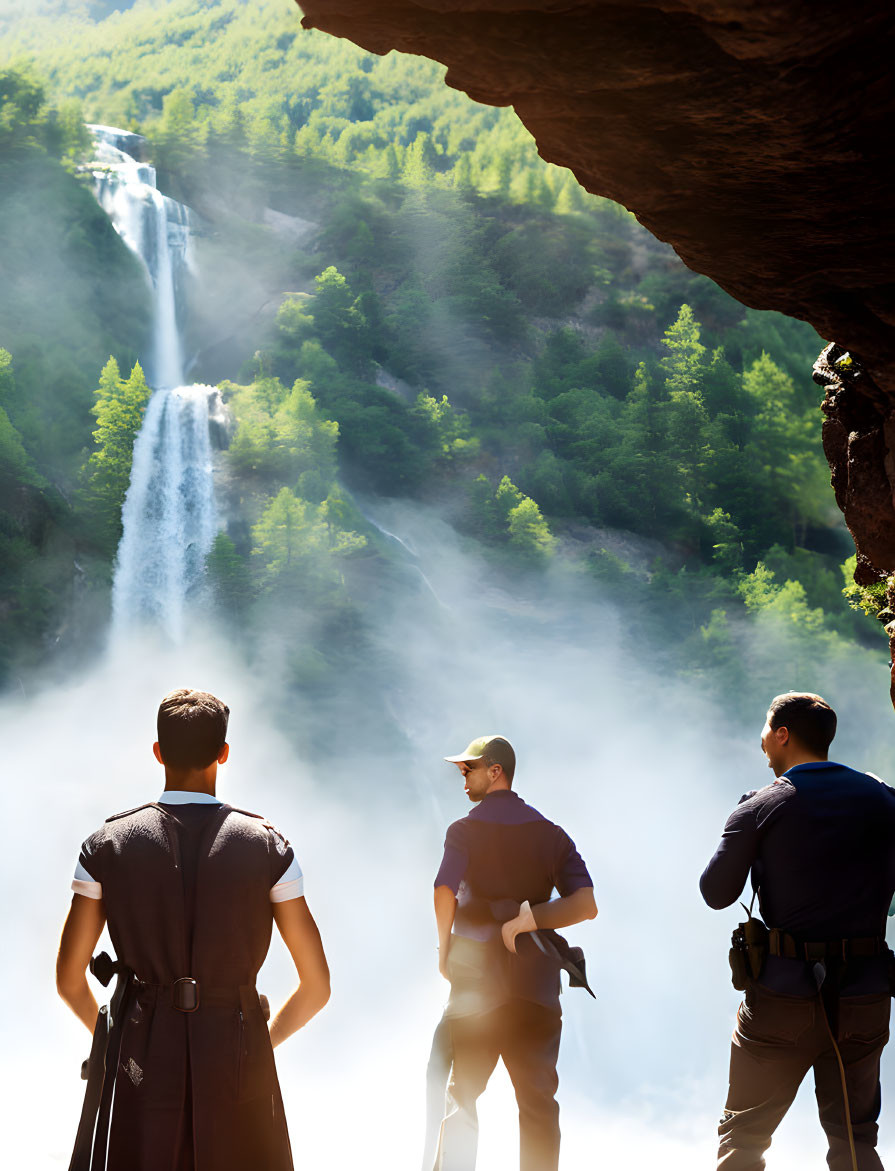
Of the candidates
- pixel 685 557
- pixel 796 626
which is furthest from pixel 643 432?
pixel 796 626

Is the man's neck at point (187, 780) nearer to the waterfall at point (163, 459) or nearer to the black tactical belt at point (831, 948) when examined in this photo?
the black tactical belt at point (831, 948)

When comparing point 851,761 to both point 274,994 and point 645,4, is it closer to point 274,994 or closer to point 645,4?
point 274,994

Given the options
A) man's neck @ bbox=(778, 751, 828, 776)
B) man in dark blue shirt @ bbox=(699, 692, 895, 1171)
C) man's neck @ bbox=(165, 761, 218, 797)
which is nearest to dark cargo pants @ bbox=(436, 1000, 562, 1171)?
man in dark blue shirt @ bbox=(699, 692, 895, 1171)

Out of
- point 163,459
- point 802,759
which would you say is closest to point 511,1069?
point 802,759

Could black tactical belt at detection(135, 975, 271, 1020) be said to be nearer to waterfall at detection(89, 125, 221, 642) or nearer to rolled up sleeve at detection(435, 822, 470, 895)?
rolled up sleeve at detection(435, 822, 470, 895)

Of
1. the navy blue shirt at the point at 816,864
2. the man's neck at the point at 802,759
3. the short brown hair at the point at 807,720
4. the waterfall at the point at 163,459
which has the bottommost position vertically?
the navy blue shirt at the point at 816,864

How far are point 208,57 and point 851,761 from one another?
221 ft

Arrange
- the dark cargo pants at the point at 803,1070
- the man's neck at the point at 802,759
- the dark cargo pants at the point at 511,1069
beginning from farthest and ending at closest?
1. the dark cargo pants at the point at 511,1069
2. the man's neck at the point at 802,759
3. the dark cargo pants at the point at 803,1070

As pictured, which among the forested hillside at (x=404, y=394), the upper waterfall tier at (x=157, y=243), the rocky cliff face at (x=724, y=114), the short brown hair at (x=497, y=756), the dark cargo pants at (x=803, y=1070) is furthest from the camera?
the upper waterfall tier at (x=157, y=243)

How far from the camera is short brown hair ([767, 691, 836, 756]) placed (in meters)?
3.09

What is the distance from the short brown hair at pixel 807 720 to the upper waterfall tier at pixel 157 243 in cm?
3108

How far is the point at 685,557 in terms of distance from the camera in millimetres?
31281

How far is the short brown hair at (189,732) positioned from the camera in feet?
7.63

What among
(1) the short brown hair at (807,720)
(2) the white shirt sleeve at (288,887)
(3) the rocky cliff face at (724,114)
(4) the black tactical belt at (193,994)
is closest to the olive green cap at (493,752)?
(1) the short brown hair at (807,720)
